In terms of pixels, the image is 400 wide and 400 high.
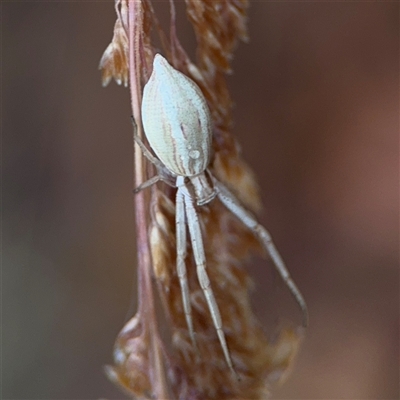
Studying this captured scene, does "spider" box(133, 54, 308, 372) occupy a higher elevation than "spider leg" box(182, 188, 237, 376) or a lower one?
higher


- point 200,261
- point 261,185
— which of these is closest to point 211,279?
point 200,261

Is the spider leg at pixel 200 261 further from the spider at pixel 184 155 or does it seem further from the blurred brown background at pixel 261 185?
the blurred brown background at pixel 261 185

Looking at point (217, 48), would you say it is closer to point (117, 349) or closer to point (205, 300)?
point (205, 300)

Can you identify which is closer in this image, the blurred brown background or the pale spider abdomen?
the pale spider abdomen

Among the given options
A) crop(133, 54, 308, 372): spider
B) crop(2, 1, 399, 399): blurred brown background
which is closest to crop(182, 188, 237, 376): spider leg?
crop(133, 54, 308, 372): spider

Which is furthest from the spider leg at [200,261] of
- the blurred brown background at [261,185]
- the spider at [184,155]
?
the blurred brown background at [261,185]

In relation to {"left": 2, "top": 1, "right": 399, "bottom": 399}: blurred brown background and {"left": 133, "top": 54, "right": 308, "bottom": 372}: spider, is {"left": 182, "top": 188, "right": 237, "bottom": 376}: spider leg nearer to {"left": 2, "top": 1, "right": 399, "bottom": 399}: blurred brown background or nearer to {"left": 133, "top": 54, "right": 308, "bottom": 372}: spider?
{"left": 133, "top": 54, "right": 308, "bottom": 372}: spider
